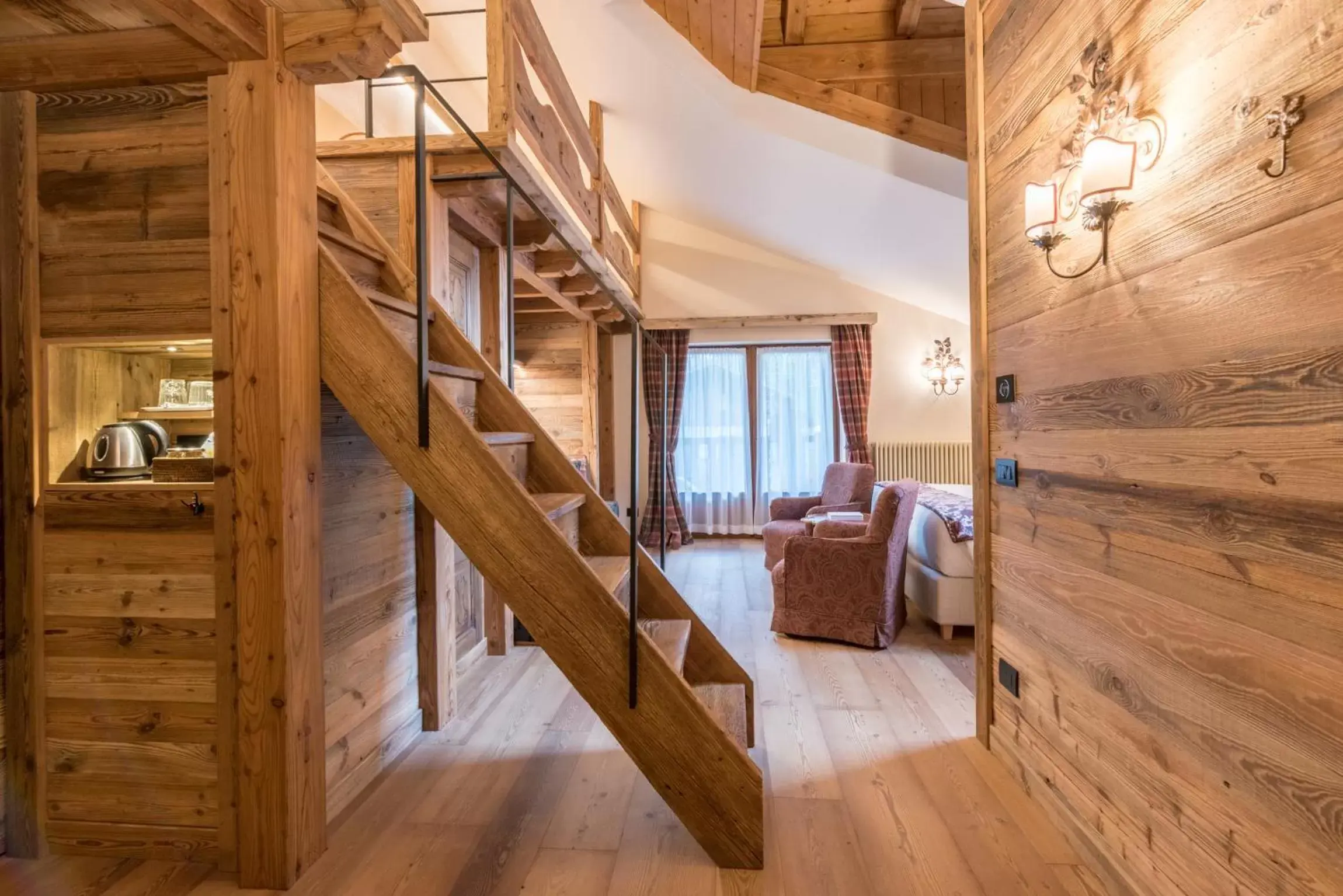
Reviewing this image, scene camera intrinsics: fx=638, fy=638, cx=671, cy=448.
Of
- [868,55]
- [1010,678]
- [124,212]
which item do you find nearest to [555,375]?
[868,55]

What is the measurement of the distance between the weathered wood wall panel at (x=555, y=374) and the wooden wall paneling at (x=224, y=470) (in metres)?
4.29

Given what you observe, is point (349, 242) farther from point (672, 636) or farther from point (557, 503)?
point (672, 636)

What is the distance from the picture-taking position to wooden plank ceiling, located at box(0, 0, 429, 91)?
1475 millimetres

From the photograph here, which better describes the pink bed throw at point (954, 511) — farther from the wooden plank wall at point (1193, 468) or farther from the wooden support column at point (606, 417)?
the wooden support column at point (606, 417)

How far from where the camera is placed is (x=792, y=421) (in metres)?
6.59

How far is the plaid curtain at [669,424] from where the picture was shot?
652 cm

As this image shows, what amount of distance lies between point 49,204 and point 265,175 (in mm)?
644

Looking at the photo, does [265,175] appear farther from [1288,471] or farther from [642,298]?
[642,298]

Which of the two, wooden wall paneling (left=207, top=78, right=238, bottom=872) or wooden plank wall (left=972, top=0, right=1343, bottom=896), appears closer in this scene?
wooden plank wall (left=972, top=0, right=1343, bottom=896)

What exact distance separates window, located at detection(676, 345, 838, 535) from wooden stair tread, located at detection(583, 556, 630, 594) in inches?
174

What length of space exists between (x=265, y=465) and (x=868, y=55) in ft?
10.4

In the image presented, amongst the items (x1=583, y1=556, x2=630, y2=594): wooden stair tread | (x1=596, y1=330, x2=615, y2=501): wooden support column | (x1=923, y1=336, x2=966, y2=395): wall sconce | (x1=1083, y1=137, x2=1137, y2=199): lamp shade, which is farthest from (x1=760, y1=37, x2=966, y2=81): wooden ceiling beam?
(x1=596, y1=330, x2=615, y2=501): wooden support column

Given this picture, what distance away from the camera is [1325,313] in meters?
1.00

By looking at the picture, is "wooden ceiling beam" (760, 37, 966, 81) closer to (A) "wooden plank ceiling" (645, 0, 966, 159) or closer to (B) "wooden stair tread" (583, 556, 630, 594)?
(A) "wooden plank ceiling" (645, 0, 966, 159)
